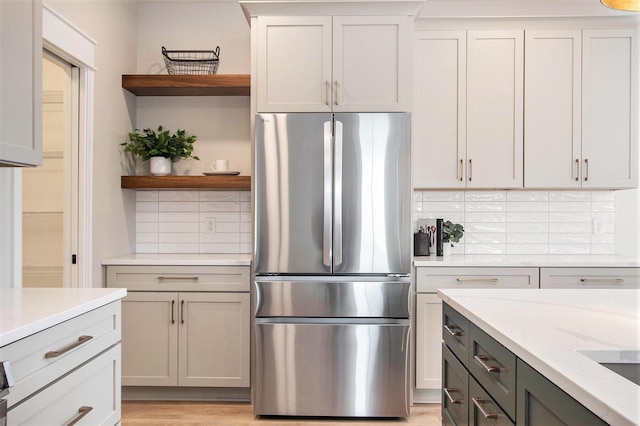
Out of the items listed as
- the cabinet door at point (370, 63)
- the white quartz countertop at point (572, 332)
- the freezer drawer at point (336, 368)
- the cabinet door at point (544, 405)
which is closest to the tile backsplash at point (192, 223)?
the freezer drawer at point (336, 368)

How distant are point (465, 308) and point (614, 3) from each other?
1.01m

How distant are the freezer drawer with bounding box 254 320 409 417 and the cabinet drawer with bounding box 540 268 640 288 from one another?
0.91 metres

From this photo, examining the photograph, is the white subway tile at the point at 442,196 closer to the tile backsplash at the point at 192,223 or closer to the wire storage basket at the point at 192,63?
the tile backsplash at the point at 192,223

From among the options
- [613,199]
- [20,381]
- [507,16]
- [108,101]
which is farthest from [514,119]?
[20,381]

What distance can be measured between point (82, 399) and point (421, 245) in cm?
232

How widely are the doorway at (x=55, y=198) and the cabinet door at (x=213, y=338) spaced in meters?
0.70

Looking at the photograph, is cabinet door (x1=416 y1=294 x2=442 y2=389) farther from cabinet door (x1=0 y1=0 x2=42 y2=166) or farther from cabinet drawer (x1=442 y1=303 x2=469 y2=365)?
→ cabinet door (x1=0 y1=0 x2=42 y2=166)

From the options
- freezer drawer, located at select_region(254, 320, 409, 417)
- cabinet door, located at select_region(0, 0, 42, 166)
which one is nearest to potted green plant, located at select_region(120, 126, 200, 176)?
freezer drawer, located at select_region(254, 320, 409, 417)

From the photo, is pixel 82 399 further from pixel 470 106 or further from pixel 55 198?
pixel 470 106

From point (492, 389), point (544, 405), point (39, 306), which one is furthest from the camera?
point (39, 306)

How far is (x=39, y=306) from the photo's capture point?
1.55m

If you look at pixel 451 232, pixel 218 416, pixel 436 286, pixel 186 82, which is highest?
pixel 186 82

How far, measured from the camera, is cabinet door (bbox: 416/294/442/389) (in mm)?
3086

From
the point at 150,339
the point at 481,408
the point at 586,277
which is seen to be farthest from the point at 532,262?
the point at 150,339
